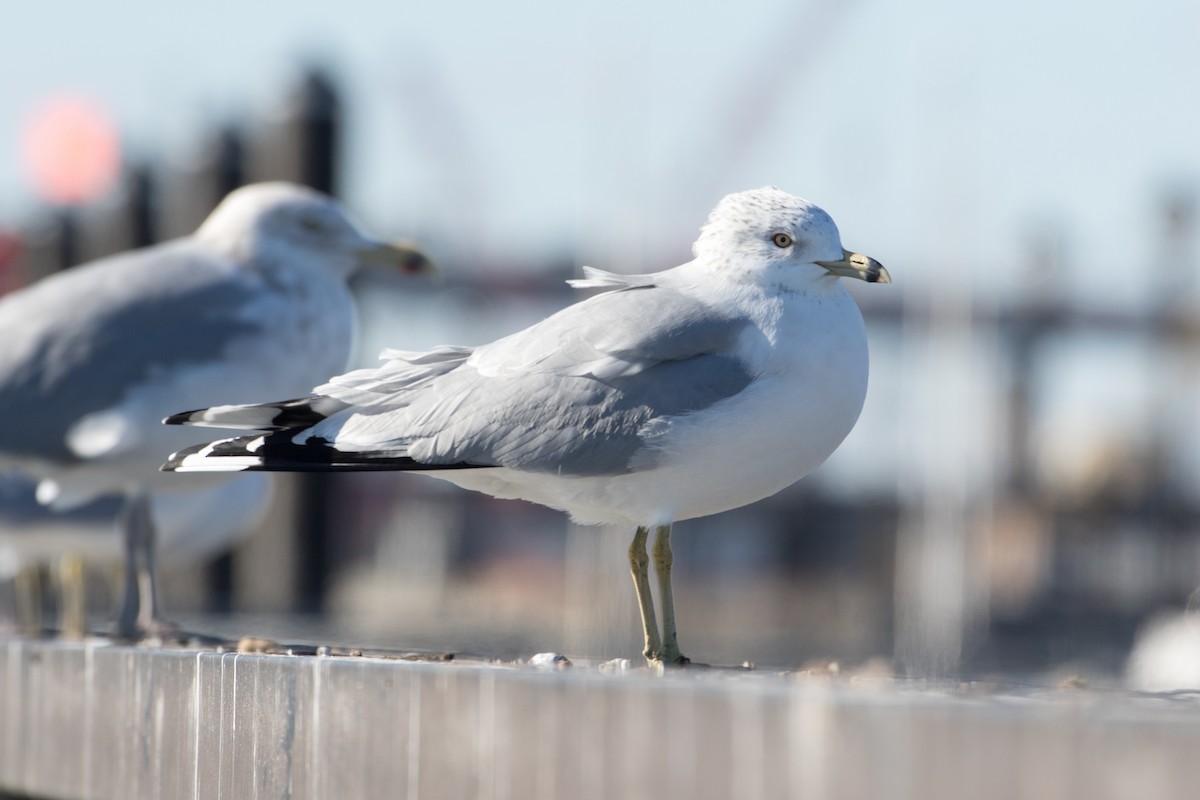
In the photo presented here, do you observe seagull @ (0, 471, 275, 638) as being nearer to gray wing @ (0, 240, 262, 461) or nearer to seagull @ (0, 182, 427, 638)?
seagull @ (0, 182, 427, 638)

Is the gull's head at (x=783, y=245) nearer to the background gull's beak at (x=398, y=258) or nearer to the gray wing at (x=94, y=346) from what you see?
the gray wing at (x=94, y=346)

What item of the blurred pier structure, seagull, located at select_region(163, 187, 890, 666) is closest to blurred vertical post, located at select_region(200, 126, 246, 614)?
the blurred pier structure

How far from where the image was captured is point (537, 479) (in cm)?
446

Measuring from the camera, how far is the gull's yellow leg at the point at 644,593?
446 centimetres

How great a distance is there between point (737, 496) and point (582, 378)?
0.44 meters

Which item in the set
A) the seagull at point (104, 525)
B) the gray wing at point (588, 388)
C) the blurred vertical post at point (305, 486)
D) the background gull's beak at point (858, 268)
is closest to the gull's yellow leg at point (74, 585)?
the seagull at point (104, 525)

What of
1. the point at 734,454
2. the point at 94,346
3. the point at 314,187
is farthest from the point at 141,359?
the point at 314,187

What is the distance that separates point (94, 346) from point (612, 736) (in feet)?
14.0

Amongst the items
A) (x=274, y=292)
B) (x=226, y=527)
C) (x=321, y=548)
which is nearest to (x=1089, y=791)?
(x=274, y=292)

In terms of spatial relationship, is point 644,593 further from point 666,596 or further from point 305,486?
point 305,486

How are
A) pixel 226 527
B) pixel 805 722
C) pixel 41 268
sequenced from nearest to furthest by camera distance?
pixel 805 722 → pixel 226 527 → pixel 41 268

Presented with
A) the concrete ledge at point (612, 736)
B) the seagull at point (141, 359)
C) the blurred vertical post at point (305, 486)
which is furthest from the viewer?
the blurred vertical post at point (305, 486)

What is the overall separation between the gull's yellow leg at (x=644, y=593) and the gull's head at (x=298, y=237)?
9.37 ft

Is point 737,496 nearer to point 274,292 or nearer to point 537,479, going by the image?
point 537,479
